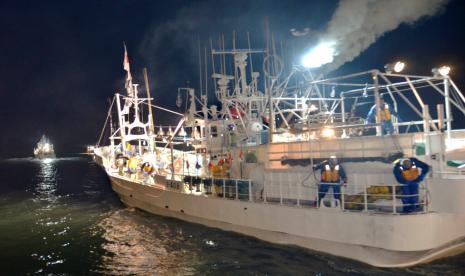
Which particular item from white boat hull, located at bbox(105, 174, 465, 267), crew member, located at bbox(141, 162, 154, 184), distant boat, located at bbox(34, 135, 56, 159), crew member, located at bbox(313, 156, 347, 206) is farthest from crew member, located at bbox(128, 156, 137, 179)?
distant boat, located at bbox(34, 135, 56, 159)

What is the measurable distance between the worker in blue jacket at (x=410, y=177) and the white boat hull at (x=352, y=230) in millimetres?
475

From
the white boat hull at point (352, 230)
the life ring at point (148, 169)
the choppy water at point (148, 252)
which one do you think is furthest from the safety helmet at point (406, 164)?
the life ring at point (148, 169)

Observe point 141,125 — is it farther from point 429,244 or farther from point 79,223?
point 429,244

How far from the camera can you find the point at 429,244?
1077cm

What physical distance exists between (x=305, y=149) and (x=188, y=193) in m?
6.42

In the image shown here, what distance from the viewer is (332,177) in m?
12.3

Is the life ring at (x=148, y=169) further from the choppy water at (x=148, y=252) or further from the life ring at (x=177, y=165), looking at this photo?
the choppy water at (x=148, y=252)

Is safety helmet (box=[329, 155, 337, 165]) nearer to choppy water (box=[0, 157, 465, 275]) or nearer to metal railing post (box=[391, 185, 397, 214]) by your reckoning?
metal railing post (box=[391, 185, 397, 214])

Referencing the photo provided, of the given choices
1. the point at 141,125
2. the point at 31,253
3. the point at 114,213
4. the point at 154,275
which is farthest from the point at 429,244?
the point at 141,125

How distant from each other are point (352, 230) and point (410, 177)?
2.43m

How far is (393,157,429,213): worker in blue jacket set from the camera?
1080 centimetres

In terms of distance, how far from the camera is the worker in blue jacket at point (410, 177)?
10805 mm

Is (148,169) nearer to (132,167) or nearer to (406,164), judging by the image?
(132,167)

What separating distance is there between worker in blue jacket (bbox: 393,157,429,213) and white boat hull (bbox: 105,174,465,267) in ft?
1.56
